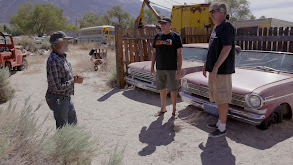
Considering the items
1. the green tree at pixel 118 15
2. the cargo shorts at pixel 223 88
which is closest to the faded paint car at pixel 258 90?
the cargo shorts at pixel 223 88

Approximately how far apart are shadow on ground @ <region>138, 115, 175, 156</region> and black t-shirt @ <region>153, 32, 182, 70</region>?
42.9 inches

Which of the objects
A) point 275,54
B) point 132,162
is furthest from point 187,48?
point 132,162

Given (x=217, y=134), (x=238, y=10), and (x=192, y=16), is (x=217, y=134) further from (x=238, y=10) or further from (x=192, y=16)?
(x=238, y=10)

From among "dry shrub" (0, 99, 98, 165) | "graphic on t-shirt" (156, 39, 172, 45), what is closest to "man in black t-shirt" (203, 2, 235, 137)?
"graphic on t-shirt" (156, 39, 172, 45)

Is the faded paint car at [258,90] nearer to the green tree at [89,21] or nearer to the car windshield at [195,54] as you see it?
the car windshield at [195,54]

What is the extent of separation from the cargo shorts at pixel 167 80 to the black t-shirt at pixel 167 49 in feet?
0.35

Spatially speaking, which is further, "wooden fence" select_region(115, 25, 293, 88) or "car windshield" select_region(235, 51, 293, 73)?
"wooden fence" select_region(115, 25, 293, 88)

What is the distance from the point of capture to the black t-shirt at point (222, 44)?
10.8 ft

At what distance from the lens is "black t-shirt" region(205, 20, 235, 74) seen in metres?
3.29

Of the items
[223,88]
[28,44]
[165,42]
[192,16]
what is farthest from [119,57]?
[28,44]

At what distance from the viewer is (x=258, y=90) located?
11.7 feet

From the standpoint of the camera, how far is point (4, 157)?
4.90ft

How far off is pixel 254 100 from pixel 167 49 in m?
1.74

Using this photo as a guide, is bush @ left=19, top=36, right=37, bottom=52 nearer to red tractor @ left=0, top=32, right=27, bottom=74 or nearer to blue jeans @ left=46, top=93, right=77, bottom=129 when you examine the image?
red tractor @ left=0, top=32, right=27, bottom=74
